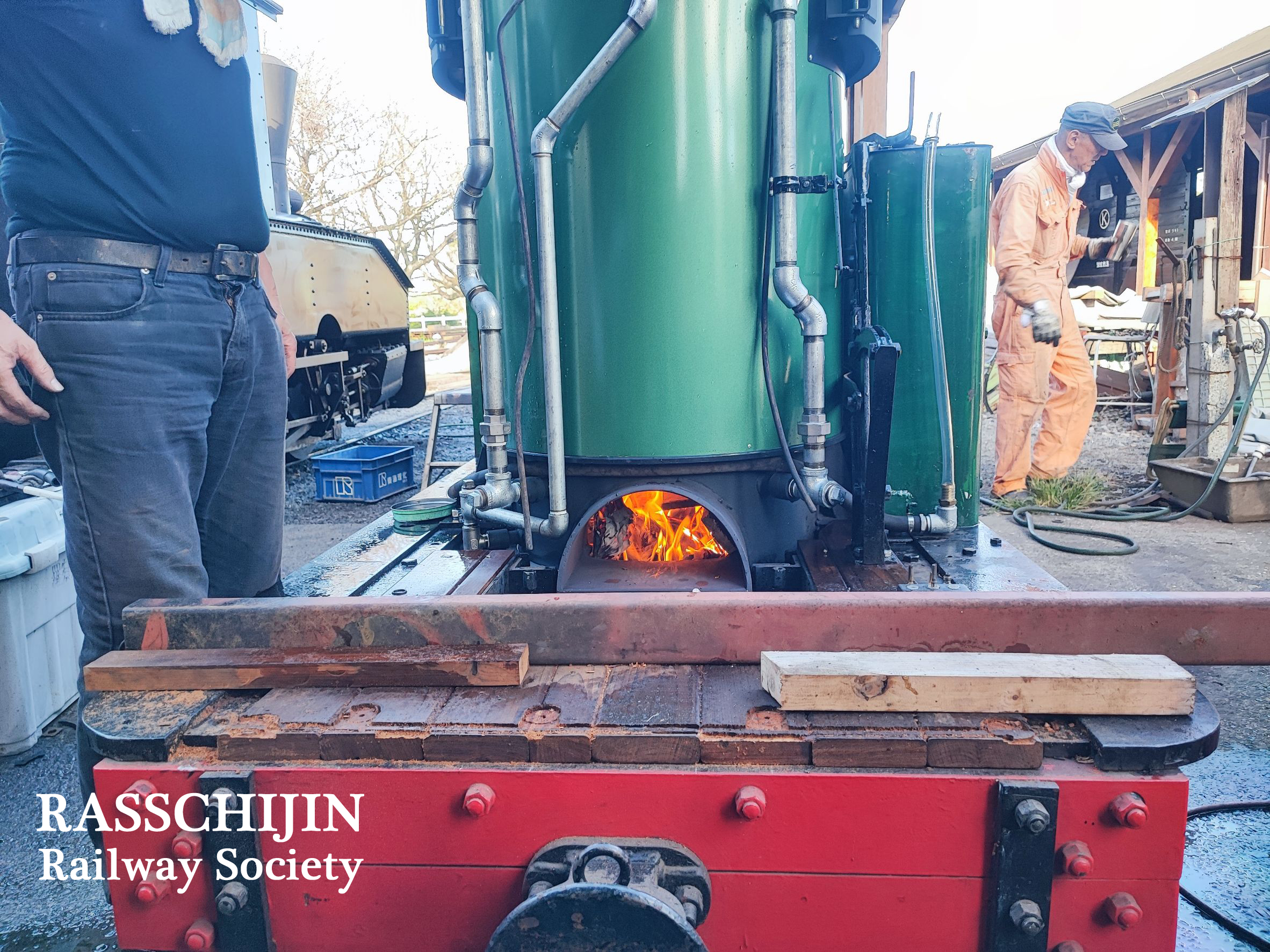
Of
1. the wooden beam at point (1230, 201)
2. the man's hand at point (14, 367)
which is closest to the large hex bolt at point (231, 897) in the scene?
the man's hand at point (14, 367)

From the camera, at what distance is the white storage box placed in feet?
8.61

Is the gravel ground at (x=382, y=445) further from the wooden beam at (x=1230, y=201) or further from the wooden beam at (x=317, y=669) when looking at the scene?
the wooden beam at (x=1230, y=201)

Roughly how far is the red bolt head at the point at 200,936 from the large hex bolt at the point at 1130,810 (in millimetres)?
1214

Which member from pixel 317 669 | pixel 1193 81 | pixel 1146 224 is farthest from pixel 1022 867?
pixel 1146 224

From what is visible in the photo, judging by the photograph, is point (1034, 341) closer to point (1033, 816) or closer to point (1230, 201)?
point (1230, 201)

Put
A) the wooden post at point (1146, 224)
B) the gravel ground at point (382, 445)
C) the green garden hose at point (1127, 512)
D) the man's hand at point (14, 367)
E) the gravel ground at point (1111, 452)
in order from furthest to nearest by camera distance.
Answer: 1. the wooden post at point (1146, 224)
2. the gravel ground at point (1111, 452)
3. the gravel ground at point (382, 445)
4. the green garden hose at point (1127, 512)
5. the man's hand at point (14, 367)

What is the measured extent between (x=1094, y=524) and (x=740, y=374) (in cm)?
407

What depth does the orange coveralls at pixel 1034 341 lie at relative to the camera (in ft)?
17.5

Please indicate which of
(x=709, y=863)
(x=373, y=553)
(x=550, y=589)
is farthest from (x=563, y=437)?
(x=709, y=863)

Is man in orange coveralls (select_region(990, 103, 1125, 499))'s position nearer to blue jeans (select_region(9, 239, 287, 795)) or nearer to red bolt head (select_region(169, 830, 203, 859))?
blue jeans (select_region(9, 239, 287, 795))

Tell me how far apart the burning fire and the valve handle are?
46.2 inches

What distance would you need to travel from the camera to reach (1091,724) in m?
1.19

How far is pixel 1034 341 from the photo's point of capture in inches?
212

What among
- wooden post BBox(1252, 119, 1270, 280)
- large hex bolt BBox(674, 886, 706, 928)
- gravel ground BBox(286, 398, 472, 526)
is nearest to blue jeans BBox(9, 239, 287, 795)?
large hex bolt BBox(674, 886, 706, 928)
